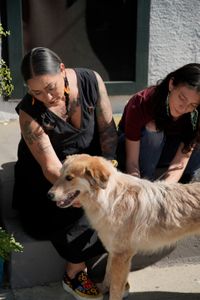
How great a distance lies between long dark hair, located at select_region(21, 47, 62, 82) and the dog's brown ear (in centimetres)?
67

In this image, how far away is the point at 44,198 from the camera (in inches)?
144

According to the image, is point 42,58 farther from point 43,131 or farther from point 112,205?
point 112,205

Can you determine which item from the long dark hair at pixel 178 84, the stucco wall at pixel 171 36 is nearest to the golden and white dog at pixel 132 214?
the long dark hair at pixel 178 84

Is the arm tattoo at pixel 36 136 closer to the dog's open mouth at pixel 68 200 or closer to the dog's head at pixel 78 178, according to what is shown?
the dog's head at pixel 78 178

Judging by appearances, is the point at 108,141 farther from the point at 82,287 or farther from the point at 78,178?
the point at 82,287

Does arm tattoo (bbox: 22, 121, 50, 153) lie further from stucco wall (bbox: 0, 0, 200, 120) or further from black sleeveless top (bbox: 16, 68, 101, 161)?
stucco wall (bbox: 0, 0, 200, 120)

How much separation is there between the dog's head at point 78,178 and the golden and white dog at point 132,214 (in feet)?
0.21

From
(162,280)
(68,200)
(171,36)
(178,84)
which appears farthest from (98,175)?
(171,36)

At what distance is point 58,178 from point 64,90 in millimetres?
618

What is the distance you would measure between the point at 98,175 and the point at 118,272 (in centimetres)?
71

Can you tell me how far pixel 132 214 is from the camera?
338cm

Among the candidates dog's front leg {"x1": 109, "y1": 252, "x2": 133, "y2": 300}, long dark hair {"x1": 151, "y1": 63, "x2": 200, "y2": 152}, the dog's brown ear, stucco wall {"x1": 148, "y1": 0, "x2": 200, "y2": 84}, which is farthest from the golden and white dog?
stucco wall {"x1": 148, "y1": 0, "x2": 200, "y2": 84}

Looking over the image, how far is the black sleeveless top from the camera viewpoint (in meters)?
3.47

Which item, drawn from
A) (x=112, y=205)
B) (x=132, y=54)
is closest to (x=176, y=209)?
(x=112, y=205)
